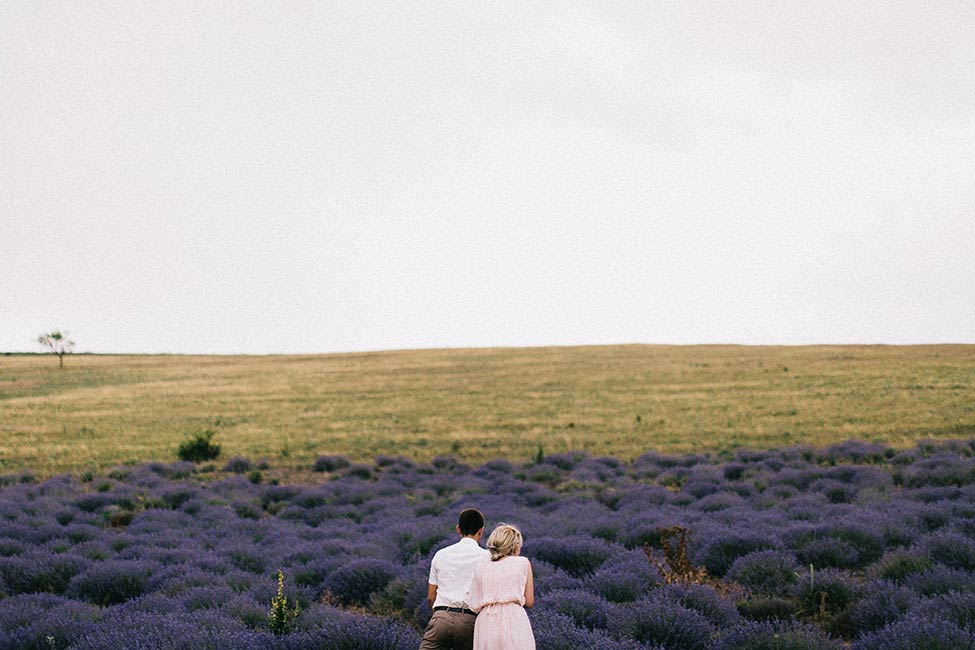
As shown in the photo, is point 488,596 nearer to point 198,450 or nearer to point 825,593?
point 825,593

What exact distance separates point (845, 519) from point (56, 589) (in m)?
10.9

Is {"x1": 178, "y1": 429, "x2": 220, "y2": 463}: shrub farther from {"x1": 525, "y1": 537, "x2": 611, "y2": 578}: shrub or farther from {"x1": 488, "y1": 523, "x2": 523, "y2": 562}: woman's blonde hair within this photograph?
{"x1": 488, "y1": 523, "x2": 523, "y2": 562}: woman's blonde hair

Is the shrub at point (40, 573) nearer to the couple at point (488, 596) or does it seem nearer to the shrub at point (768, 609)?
the couple at point (488, 596)

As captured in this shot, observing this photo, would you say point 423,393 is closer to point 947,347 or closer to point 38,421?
point 38,421

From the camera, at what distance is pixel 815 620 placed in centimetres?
798

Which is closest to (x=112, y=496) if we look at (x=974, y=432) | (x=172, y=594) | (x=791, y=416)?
(x=172, y=594)

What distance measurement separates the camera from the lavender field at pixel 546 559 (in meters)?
6.81

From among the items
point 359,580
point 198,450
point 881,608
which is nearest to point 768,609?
point 881,608

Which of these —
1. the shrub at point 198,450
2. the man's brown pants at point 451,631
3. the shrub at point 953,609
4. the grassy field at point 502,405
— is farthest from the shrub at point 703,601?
the shrub at point 198,450

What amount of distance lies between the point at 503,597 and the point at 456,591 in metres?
0.69

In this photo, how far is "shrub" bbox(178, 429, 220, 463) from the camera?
86.6 ft

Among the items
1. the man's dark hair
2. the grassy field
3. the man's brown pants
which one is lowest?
the grassy field

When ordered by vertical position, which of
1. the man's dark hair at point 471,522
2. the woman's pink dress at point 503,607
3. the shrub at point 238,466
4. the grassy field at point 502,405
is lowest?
the shrub at point 238,466

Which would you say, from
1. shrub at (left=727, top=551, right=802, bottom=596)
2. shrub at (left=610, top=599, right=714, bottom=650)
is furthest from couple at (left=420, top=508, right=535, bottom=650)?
shrub at (left=727, top=551, right=802, bottom=596)
